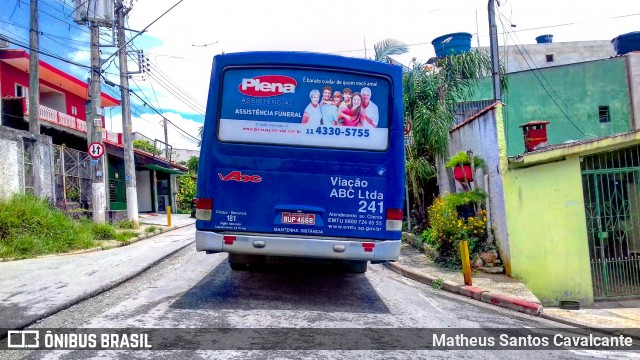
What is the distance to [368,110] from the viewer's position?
6.34m

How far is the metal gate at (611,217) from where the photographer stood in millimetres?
8945

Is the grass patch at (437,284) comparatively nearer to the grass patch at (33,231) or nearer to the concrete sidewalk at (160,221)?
the grass patch at (33,231)

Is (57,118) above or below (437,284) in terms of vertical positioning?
above

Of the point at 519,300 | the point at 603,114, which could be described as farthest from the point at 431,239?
the point at 603,114

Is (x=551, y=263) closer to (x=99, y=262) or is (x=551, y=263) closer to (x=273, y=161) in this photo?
(x=273, y=161)

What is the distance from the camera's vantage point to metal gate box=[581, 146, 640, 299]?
29.3 feet

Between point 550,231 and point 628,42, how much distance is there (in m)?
17.5

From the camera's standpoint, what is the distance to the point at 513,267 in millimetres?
8812

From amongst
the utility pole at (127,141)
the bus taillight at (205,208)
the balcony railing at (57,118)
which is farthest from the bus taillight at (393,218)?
the balcony railing at (57,118)

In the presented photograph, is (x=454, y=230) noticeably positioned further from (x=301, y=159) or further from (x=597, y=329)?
(x=301, y=159)

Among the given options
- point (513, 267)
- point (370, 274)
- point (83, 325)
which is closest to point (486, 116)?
point (513, 267)

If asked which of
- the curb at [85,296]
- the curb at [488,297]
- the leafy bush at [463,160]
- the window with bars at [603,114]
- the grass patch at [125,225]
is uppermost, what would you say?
the window with bars at [603,114]

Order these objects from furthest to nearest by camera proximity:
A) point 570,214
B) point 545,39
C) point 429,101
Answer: point 545,39 < point 429,101 < point 570,214

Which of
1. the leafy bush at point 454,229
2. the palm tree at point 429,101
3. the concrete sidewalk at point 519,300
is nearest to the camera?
the concrete sidewalk at point 519,300
